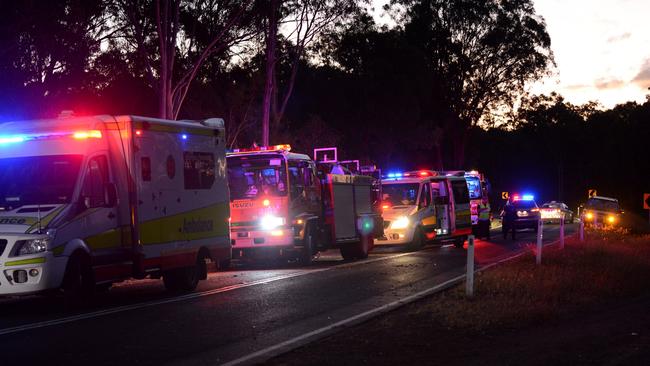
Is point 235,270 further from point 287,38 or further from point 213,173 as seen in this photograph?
point 287,38

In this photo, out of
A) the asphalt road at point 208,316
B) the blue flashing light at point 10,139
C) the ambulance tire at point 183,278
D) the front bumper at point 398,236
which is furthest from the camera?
the front bumper at point 398,236

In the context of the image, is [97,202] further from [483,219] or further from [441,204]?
[483,219]

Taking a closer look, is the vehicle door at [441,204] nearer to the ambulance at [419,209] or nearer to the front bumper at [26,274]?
the ambulance at [419,209]

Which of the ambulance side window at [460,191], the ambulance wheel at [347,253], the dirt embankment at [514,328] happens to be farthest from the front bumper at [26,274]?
the ambulance side window at [460,191]

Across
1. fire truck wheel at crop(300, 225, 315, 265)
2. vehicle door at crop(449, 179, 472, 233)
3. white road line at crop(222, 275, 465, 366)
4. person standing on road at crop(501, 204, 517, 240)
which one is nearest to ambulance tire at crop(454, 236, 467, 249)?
vehicle door at crop(449, 179, 472, 233)

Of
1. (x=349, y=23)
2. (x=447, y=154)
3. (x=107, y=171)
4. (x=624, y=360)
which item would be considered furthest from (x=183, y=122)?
(x=447, y=154)

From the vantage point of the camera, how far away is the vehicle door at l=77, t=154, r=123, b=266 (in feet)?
45.8

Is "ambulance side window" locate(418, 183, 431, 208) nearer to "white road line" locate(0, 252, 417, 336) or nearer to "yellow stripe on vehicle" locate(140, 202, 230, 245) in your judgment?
"white road line" locate(0, 252, 417, 336)

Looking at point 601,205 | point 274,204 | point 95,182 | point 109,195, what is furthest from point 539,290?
point 601,205

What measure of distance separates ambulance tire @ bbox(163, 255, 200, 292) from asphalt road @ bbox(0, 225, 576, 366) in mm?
231

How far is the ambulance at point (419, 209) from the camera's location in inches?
1136

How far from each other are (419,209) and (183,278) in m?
13.7

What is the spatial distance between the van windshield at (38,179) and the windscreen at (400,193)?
1647 cm

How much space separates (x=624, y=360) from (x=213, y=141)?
10.3 m
